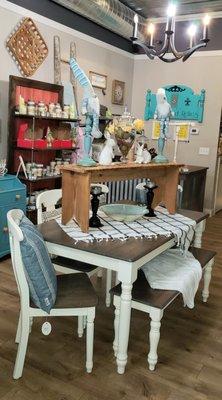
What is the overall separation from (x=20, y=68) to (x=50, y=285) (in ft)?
9.84

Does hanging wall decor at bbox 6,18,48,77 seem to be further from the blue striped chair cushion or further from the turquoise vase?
the blue striped chair cushion

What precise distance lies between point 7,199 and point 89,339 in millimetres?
1913

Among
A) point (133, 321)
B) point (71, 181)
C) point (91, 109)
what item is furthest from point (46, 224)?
point (133, 321)

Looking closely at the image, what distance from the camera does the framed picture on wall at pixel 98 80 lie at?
5238mm

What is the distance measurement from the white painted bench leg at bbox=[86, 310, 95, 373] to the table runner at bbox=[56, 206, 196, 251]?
0.39 m

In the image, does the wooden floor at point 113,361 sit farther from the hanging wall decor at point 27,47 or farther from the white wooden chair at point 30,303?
the hanging wall decor at point 27,47

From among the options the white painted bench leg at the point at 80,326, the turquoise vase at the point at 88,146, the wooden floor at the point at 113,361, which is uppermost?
the turquoise vase at the point at 88,146

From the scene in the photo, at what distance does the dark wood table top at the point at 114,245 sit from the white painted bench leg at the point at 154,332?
31 centimetres

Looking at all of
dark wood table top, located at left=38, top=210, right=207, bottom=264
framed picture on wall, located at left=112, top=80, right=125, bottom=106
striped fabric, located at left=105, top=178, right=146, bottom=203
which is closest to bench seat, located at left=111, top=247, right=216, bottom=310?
dark wood table top, located at left=38, top=210, right=207, bottom=264

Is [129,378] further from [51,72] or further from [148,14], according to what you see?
[148,14]

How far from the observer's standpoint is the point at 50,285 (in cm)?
179

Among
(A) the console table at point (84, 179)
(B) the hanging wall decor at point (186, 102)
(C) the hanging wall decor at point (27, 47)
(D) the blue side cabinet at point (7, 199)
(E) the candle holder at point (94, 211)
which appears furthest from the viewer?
(B) the hanging wall decor at point (186, 102)

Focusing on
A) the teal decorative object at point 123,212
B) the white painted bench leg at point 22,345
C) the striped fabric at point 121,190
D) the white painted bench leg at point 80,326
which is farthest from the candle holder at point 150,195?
the striped fabric at point 121,190

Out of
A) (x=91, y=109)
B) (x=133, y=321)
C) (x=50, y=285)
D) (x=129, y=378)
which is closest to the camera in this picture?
(x=50, y=285)
